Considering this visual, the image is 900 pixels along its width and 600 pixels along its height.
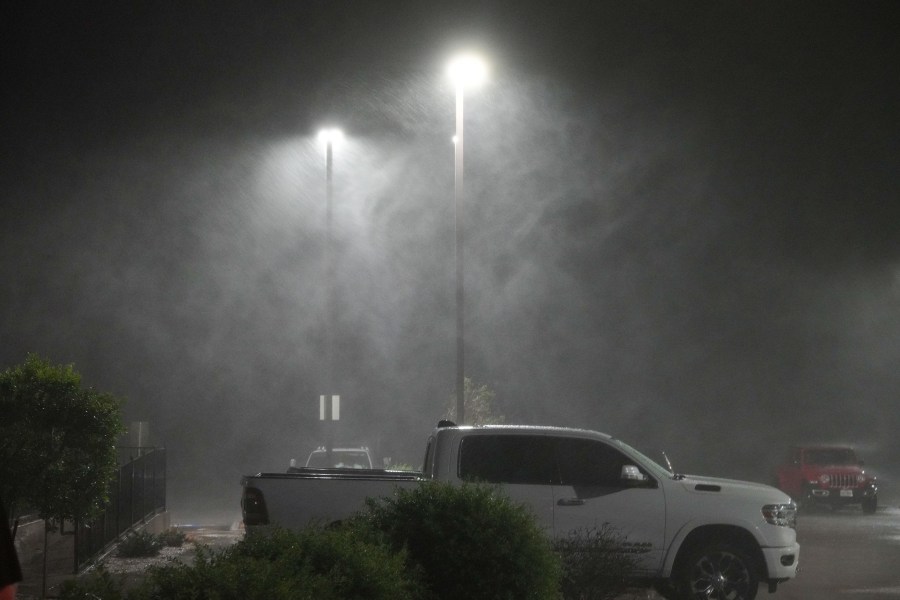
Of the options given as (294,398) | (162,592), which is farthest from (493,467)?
(294,398)

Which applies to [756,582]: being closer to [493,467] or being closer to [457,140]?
[493,467]

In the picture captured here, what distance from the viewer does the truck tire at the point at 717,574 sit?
11141mm

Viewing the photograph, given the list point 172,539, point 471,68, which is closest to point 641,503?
point 172,539

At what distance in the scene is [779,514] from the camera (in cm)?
1140

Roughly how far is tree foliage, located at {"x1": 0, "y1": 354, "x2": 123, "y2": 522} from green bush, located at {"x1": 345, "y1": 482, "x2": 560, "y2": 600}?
424cm

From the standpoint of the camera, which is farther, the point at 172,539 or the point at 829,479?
the point at 829,479

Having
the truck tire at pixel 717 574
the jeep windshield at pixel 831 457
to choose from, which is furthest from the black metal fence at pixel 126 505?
the jeep windshield at pixel 831 457

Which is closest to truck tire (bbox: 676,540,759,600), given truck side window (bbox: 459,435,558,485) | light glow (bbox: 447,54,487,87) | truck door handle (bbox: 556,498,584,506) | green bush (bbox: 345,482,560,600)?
truck door handle (bbox: 556,498,584,506)

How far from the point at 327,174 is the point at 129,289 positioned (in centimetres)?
2619

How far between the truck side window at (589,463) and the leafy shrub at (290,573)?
4671 millimetres

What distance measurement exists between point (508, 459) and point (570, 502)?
767 millimetres

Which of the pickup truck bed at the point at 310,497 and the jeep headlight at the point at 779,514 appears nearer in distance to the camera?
the pickup truck bed at the point at 310,497

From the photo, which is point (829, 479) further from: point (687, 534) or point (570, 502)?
point (570, 502)

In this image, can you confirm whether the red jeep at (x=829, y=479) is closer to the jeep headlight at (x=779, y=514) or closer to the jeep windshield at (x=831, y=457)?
the jeep windshield at (x=831, y=457)
